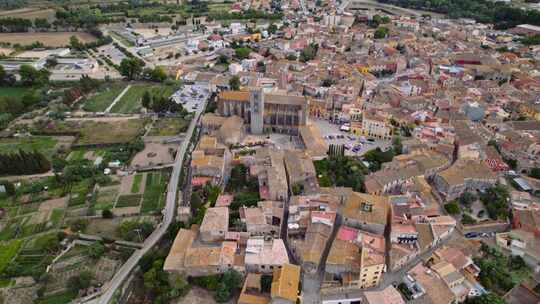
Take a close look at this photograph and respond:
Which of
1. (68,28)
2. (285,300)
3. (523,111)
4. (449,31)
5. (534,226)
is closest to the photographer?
(285,300)

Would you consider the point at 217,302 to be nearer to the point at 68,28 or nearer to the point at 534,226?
the point at 534,226

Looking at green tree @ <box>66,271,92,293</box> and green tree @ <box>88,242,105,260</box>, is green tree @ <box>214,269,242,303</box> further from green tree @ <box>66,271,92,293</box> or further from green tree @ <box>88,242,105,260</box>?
green tree @ <box>88,242,105,260</box>

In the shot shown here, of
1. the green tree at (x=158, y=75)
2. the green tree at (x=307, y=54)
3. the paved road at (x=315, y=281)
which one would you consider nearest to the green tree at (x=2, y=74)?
the green tree at (x=158, y=75)

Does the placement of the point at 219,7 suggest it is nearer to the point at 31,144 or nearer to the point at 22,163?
the point at 31,144

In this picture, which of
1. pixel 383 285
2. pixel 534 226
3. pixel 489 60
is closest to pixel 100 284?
pixel 383 285

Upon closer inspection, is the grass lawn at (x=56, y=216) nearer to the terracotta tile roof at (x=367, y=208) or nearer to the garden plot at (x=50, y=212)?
the garden plot at (x=50, y=212)
